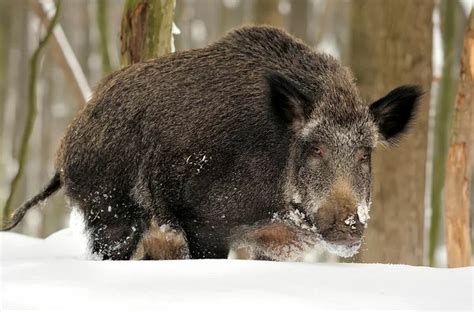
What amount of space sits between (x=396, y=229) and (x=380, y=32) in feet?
5.94

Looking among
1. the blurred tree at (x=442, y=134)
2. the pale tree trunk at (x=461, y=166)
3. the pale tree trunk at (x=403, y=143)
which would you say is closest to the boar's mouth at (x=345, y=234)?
the pale tree trunk at (x=403, y=143)

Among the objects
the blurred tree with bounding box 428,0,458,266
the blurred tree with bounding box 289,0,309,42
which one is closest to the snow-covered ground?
the blurred tree with bounding box 428,0,458,266

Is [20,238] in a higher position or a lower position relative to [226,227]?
lower

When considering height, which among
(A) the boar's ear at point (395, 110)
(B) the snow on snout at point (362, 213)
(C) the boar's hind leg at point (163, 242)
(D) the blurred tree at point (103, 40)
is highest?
(D) the blurred tree at point (103, 40)

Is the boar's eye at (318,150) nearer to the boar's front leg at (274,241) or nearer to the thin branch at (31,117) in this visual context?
the boar's front leg at (274,241)

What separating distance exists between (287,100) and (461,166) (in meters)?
2.55

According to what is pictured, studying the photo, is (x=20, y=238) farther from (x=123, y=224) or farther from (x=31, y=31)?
(x=31, y=31)

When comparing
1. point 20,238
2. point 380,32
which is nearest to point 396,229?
point 380,32

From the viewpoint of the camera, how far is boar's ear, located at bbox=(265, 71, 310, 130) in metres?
6.29

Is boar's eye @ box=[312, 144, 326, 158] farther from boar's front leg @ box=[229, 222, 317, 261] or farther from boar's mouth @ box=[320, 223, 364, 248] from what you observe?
boar's mouth @ box=[320, 223, 364, 248]

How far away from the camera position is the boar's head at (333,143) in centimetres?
579

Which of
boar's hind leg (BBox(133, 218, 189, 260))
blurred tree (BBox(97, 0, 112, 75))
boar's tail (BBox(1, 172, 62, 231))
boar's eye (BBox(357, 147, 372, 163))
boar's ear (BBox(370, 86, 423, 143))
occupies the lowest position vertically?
boar's hind leg (BBox(133, 218, 189, 260))

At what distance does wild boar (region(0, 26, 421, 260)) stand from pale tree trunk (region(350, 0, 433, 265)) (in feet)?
4.22

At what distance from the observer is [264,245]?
664 centimetres
